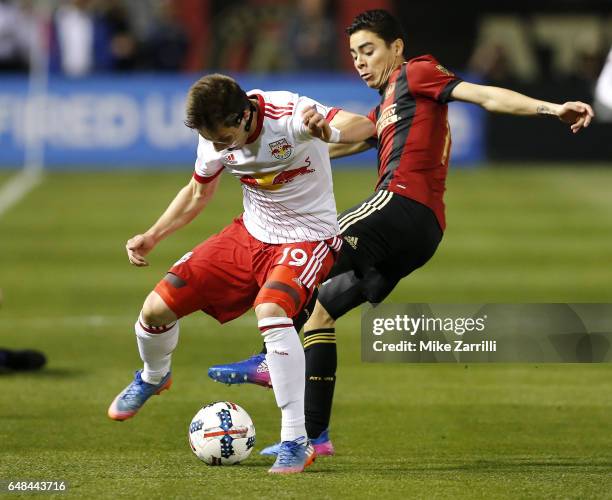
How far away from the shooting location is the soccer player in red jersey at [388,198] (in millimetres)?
7586

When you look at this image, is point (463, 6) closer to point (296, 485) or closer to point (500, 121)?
point (500, 121)

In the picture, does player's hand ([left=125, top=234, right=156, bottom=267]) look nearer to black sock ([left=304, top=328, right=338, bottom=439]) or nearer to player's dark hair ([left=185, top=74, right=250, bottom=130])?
player's dark hair ([left=185, top=74, right=250, bottom=130])

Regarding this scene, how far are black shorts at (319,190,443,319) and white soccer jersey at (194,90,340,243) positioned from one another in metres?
0.33

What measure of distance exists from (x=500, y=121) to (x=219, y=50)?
7.44 m

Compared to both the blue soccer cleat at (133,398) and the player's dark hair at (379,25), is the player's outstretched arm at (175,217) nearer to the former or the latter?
the blue soccer cleat at (133,398)

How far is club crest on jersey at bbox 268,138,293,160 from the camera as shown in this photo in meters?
6.99

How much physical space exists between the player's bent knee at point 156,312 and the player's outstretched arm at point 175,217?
24 centimetres

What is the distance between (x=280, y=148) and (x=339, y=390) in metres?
2.83

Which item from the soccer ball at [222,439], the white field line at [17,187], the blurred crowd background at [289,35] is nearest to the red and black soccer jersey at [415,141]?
the soccer ball at [222,439]

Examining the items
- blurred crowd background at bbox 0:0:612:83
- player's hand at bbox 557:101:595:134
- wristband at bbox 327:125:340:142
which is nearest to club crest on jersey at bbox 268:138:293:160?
wristband at bbox 327:125:340:142

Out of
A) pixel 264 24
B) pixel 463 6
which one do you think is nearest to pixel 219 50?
pixel 264 24

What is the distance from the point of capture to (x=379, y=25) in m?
7.90

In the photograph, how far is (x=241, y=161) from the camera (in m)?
7.05

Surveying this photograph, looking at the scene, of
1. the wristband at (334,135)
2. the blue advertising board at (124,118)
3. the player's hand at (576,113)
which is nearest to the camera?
the player's hand at (576,113)
